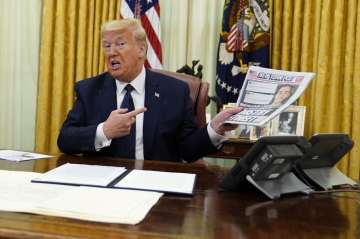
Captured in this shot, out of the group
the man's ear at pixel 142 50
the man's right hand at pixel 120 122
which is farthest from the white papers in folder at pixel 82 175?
the man's ear at pixel 142 50

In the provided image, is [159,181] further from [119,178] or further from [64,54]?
[64,54]

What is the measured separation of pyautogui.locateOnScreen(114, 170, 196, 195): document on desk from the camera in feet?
3.63

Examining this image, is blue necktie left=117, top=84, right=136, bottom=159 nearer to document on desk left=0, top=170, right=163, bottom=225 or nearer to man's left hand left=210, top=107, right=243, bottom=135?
man's left hand left=210, top=107, right=243, bottom=135

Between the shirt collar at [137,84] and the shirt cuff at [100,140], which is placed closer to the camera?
the shirt cuff at [100,140]

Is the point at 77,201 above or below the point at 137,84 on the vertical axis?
below

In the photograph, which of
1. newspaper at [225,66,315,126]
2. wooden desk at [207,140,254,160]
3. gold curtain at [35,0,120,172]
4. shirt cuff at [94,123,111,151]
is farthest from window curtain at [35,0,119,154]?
newspaper at [225,66,315,126]

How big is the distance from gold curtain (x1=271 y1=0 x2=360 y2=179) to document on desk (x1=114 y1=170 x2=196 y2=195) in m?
1.83

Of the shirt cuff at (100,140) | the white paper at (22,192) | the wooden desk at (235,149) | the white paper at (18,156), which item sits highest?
the shirt cuff at (100,140)

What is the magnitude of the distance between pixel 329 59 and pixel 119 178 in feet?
7.00

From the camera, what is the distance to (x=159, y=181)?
121 centimetres

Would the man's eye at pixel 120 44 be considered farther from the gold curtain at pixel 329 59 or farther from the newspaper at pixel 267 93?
the gold curtain at pixel 329 59

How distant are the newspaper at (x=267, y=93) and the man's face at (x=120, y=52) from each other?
2.35 ft

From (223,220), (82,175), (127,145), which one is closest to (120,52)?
(127,145)

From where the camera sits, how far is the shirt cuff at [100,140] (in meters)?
1.63
